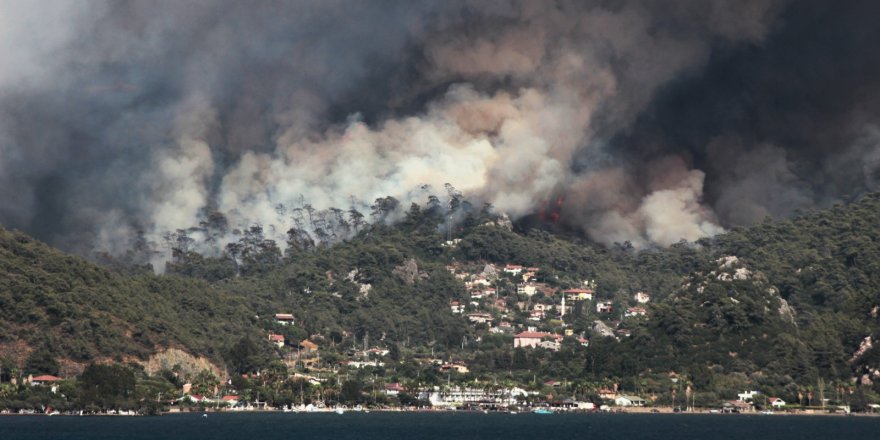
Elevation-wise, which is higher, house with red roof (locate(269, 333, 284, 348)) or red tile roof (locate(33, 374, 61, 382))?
house with red roof (locate(269, 333, 284, 348))

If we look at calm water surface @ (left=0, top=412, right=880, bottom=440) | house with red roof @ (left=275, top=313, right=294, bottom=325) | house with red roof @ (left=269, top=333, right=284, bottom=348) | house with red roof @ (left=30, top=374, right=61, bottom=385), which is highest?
house with red roof @ (left=275, top=313, right=294, bottom=325)

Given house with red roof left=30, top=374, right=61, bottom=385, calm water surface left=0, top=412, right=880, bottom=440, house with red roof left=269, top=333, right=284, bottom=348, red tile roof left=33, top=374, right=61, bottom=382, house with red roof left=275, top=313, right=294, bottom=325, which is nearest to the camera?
calm water surface left=0, top=412, right=880, bottom=440

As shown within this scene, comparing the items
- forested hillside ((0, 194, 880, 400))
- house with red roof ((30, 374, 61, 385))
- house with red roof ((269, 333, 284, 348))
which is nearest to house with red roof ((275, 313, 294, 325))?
forested hillside ((0, 194, 880, 400))

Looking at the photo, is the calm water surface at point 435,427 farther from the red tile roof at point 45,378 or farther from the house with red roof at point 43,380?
the red tile roof at point 45,378

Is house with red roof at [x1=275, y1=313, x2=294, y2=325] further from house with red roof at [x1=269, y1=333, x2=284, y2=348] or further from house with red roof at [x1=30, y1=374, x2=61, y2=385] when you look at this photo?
house with red roof at [x1=30, y1=374, x2=61, y2=385]

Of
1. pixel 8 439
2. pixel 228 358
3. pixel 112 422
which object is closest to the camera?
pixel 8 439

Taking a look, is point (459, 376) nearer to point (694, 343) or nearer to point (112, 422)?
point (694, 343)

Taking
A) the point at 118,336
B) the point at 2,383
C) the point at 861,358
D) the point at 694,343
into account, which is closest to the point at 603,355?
the point at 694,343

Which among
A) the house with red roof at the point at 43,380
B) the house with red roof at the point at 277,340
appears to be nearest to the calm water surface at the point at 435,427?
the house with red roof at the point at 43,380
